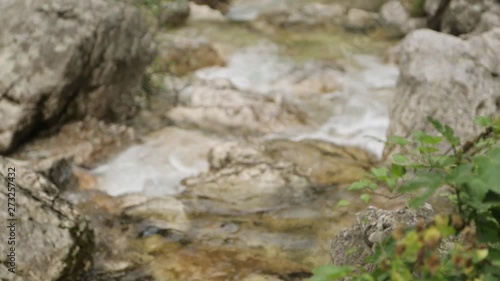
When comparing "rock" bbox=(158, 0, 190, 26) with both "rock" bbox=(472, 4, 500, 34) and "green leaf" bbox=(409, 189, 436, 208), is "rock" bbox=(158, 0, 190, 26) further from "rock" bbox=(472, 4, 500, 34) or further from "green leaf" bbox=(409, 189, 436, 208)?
"green leaf" bbox=(409, 189, 436, 208)

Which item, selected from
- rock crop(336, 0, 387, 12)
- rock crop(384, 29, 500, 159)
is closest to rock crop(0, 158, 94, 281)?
rock crop(384, 29, 500, 159)

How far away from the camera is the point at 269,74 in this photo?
829cm

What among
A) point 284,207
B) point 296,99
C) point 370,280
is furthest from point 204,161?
point 370,280

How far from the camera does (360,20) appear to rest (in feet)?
35.6

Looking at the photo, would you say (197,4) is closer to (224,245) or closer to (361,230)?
(224,245)

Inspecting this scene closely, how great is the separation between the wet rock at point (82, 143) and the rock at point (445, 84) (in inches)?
120

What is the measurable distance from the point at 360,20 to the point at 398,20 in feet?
2.59

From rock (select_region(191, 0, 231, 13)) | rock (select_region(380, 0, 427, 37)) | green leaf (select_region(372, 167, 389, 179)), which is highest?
green leaf (select_region(372, 167, 389, 179))

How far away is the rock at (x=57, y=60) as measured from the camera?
5410 mm

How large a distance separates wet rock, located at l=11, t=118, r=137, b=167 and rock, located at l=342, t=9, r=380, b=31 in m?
6.06

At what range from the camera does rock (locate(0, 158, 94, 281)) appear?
10.8 ft

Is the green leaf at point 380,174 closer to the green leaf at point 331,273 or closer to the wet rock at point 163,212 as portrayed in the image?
the green leaf at point 331,273

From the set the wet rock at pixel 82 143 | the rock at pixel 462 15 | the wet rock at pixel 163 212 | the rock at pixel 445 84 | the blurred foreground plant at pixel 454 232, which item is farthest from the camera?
the rock at pixel 462 15

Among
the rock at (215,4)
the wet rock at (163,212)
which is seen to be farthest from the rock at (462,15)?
the wet rock at (163,212)
